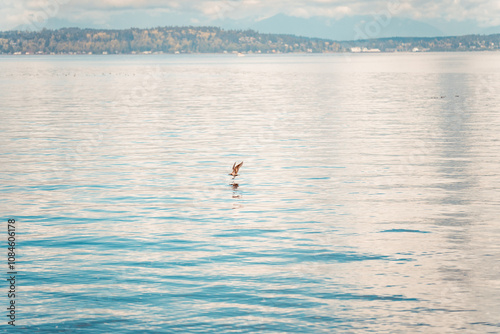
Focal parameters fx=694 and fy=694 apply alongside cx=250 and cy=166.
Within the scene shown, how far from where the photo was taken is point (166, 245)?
69.3 ft

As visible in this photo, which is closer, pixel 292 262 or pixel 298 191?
pixel 292 262

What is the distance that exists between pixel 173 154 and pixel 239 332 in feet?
90.0

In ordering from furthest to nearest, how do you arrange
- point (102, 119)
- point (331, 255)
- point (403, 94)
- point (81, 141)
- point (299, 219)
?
point (403, 94) < point (102, 119) < point (81, 141) < point (299, 219) < point (331, 255)

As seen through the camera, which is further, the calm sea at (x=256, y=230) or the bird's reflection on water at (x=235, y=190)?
the bird's reflection on water at (x=235, y=190)

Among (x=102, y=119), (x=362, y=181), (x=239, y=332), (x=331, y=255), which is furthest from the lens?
(x=102, y=119)

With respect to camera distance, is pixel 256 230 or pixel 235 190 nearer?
pixel 256 230

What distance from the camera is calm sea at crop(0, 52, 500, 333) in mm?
15262

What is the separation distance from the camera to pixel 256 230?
2297 centimetres

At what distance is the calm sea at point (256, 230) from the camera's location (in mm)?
15262

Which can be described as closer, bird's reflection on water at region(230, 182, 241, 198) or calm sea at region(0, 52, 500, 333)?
calm sea at region(0, 52, 500, 333)

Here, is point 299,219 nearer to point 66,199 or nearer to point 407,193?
point 407,193

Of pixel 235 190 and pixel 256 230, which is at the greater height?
pixel 235 190

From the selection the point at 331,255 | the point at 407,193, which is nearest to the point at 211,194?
the point at 407,193

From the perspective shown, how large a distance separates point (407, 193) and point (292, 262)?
444 inches
